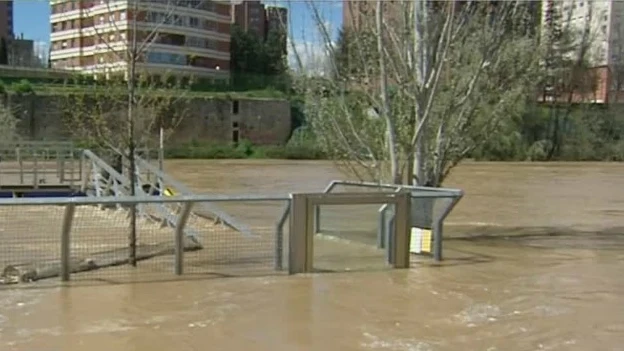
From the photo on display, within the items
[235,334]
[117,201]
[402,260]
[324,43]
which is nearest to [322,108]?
[324,43]

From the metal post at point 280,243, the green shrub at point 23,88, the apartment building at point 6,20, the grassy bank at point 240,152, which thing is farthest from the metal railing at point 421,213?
the apartment building at point 6,20

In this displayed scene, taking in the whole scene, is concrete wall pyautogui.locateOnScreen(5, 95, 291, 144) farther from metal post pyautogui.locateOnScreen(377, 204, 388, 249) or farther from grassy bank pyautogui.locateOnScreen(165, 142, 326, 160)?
metal post pyautogui.locateOnScreen(377, 204, 388, 249)

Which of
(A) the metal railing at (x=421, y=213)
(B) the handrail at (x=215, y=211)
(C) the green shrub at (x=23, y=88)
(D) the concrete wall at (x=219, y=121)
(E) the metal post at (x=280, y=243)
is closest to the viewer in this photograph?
(E) the metal post at (x=280, y=243)

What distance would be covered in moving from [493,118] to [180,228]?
244 inches

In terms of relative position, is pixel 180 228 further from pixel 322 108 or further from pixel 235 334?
pixel 322 108

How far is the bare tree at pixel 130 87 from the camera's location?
→ 925 centimetres

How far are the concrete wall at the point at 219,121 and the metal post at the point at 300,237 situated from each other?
3964 centimetres

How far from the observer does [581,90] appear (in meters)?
54.6

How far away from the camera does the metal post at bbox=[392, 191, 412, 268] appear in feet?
29.2

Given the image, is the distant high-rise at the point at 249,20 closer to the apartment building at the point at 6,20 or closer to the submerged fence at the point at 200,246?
the apartment building at the point at 6,20

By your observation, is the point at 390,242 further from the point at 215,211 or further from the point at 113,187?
the point at 113,187

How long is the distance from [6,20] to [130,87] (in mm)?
67701

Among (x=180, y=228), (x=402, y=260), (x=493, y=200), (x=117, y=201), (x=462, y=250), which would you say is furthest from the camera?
(x=493, y=200)

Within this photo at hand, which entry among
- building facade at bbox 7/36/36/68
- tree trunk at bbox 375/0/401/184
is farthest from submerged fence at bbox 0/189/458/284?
building facade at bbox 7/36/36/68
